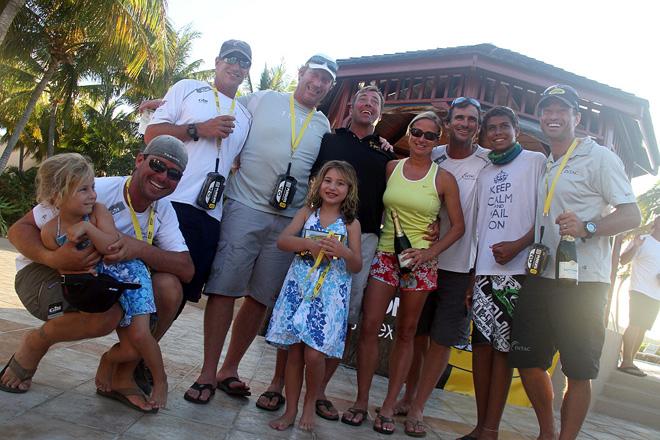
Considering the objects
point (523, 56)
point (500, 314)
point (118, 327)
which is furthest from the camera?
point (523, 56)

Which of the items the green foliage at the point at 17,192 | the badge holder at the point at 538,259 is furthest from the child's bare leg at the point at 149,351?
the green foliage at the point at 17,192

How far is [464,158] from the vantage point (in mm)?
3834

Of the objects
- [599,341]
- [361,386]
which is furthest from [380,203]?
[599,341]

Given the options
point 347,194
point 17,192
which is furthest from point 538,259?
point 17,192

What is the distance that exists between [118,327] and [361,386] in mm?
1539

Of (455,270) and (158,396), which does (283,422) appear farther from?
(455,270)

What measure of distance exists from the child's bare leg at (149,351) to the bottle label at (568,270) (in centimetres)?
216

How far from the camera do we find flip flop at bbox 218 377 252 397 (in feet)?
11.3

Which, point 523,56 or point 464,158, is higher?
point 523,56

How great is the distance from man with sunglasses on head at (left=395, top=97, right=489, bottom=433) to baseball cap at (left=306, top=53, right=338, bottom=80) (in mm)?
877

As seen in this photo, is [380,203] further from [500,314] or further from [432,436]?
[432,436]

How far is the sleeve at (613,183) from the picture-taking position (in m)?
3.04

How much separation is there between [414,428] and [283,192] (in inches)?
66.9

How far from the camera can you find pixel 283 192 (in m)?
3.53
